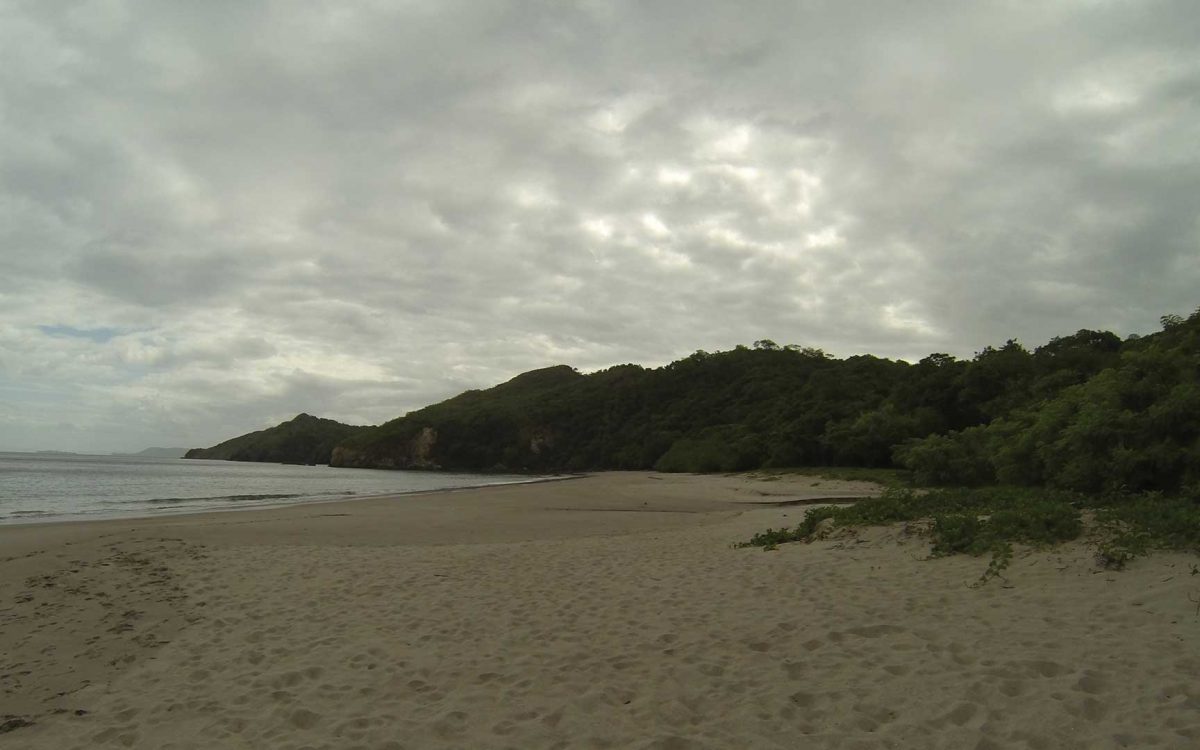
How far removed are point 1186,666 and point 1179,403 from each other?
35.6 feet

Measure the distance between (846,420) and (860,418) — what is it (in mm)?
4010

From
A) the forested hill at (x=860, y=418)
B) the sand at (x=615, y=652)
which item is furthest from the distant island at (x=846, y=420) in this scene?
the sand at (x=615, y=652)

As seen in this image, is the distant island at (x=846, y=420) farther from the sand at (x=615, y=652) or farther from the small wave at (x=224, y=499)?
the small wave at (x=224, y=499)

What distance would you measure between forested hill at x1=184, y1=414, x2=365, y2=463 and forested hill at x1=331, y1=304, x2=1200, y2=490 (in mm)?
32418

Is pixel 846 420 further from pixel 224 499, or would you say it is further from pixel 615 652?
pixel 615 652

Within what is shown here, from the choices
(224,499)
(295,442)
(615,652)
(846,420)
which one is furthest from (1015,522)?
(295,442)

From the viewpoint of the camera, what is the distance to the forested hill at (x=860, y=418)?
1426 cm

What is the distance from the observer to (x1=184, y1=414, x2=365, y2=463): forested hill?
482ft

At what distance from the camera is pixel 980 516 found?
34.2 feet

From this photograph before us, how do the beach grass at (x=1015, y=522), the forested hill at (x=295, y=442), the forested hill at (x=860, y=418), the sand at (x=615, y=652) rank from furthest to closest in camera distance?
the forested hill at (x=295, y=442)
the forested hill at (x=860, y=418)
the beach grass at (x=1015, y=522)
the sand at (x=615, y=652)

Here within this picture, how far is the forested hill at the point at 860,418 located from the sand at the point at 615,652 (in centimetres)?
744

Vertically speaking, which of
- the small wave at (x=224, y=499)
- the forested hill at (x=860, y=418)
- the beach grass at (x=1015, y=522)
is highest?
the forested hill at (x=860, y=418)

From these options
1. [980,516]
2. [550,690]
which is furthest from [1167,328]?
[550,690]

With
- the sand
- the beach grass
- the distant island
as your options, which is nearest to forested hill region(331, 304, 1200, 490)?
the distant island
